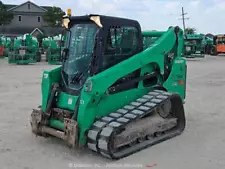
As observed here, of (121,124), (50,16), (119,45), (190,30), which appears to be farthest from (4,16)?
(121,124)

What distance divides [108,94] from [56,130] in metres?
1.05

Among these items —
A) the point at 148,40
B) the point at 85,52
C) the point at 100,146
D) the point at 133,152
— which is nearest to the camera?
the point at 100,146

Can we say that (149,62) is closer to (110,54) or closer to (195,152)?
(110,54)

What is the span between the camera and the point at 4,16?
63.9 meters

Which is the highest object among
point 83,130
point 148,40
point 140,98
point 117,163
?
point 148,40

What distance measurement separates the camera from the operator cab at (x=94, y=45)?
215 inches

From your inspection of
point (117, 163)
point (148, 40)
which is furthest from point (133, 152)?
point (148, 40)

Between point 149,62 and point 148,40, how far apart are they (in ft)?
5.20

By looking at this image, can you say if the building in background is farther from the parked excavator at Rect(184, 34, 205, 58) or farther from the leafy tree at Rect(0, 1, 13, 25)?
the parked excavator at Rect(184, 34, 205, 58)

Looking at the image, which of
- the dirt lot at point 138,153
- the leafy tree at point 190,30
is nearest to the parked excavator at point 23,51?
the dirt lot at point 138,153

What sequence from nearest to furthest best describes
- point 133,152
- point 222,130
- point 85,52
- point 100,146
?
1. point 100,146
2. point 133,152
3. point 85,52
4. point 222,130

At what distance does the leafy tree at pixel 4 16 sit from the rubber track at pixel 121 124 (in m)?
62.6

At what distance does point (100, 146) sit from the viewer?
4.91 meters

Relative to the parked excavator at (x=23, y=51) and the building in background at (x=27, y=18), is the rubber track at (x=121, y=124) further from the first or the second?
the building in background at (x=27, y=18)
